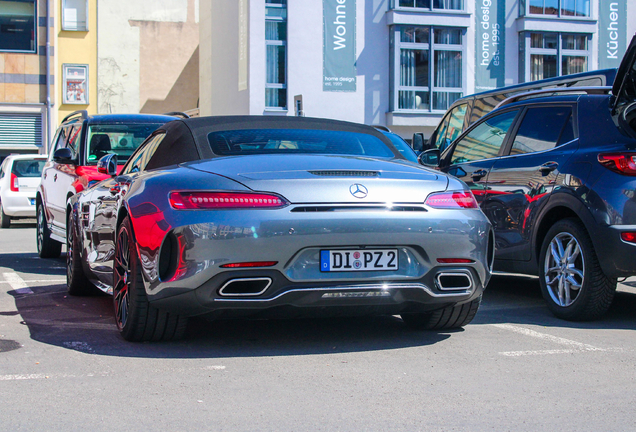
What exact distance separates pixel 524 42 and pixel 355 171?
29.2m

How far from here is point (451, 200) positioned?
4836 millimetres

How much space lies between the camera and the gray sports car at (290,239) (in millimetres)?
4430

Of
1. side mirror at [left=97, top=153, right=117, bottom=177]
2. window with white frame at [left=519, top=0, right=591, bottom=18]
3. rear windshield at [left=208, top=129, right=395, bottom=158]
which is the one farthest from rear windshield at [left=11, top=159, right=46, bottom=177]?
window with white frame at [left=519, top=0, right=591, bottom=18]

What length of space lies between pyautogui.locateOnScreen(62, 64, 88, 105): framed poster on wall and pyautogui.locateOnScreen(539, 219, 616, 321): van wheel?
109 feet

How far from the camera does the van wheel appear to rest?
5789 millimetres

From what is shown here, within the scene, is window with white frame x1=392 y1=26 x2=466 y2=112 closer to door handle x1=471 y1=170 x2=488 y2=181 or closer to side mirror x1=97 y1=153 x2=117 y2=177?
door handle x1=471 y1=170 x2=488 y2=181

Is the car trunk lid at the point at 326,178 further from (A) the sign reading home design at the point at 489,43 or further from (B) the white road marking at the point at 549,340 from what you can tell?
(A) the sign reading home design at the point at 489,43

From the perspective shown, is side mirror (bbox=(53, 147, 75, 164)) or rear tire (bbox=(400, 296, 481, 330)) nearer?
rear tire (bbox=(400, 296, 481, 330))

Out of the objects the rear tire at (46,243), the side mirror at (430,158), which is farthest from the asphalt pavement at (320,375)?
the rear tire at (46,243)

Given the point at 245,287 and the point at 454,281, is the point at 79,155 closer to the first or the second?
the point at 245,287

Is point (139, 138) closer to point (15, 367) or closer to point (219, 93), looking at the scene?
point (15, 367)

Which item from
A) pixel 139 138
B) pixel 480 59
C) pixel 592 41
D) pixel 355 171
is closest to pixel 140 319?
pixel 355 171

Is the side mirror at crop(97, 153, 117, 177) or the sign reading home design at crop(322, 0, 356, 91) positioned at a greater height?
the sign reading home design at crop(322, 0, 356, 91)

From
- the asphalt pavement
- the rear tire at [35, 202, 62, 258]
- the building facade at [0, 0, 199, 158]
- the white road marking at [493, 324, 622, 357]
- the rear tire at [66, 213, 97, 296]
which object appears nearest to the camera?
the asphalt pavement
